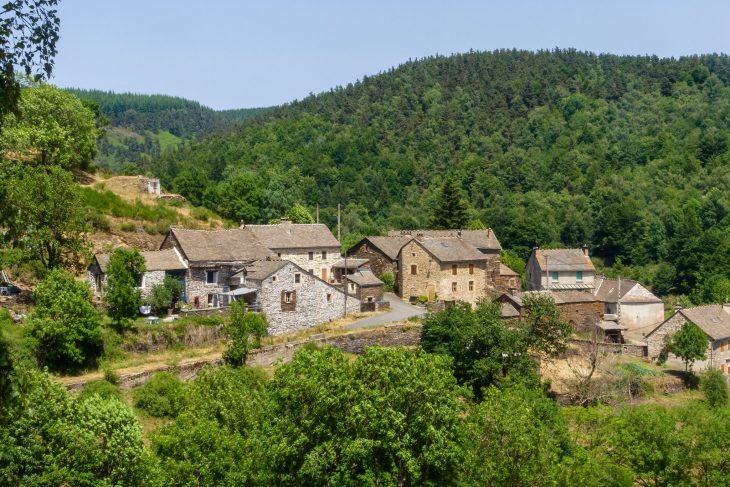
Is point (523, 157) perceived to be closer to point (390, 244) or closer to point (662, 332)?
point (390, 244)

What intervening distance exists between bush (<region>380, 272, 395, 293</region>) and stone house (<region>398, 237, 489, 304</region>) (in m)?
1.03

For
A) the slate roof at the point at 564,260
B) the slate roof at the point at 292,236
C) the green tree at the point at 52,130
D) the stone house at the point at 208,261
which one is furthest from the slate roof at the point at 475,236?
the green tree at the point at 52,130

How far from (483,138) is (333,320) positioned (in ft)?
334

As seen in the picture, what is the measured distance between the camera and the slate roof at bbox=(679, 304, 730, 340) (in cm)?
5281

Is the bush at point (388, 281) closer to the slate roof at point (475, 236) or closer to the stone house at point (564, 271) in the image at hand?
the slate roof at point (475, 236)

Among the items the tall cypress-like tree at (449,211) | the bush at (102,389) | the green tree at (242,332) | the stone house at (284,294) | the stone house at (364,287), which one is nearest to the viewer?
the bush at (102,389)

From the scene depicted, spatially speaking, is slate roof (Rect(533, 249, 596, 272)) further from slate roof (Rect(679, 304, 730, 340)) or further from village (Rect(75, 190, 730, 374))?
slate roof (Rect(679, 304, 730, 340))

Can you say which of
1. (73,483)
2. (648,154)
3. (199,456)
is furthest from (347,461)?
(648,154)

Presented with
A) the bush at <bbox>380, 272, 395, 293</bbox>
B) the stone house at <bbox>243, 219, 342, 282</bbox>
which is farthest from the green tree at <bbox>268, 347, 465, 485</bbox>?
the bush at <bbox>380, 272, 395, 293</bbox>

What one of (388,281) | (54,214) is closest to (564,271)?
(388,281)

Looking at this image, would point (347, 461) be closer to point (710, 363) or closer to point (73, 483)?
point (73, 483)

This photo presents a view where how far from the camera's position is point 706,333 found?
5212cm

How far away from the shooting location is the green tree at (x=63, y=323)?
3597 centimetres

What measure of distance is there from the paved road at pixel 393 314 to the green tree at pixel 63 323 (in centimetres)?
1641
